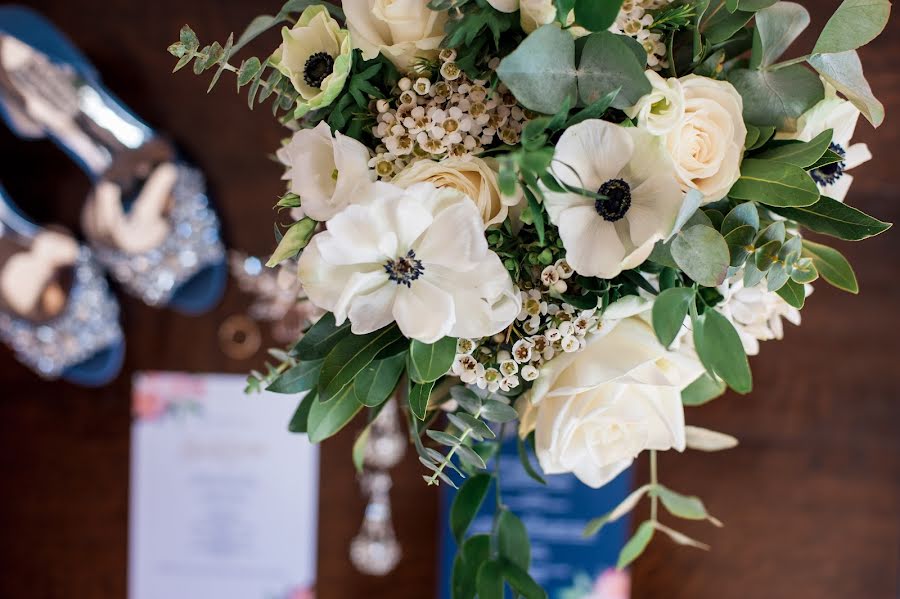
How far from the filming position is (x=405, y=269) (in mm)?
354

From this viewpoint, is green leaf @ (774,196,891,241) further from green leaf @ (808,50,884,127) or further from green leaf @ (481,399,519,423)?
green leaf @ (481,399,519,423)

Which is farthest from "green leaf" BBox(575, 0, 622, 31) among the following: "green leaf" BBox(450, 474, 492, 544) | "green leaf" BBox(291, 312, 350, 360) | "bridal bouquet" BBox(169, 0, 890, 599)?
"green leaf" BBox(450, 474, 492, 544)

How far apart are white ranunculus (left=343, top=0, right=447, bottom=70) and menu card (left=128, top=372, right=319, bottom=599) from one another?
27.1 inches

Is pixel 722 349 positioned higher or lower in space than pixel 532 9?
lower

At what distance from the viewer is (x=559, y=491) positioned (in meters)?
0.92

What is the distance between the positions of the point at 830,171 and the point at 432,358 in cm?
28

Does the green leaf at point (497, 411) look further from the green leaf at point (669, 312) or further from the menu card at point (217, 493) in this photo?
the menu card at point (217, 493)

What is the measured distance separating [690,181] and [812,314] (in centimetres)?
62

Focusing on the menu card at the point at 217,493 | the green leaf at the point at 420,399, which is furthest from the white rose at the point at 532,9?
the menu card at the point at 217,493

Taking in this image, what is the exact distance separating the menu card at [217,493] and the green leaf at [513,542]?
20.8 inches

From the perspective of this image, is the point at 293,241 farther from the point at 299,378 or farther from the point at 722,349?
the point at 722,349

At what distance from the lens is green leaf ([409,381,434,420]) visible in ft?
1.28

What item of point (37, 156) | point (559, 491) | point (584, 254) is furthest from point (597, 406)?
point (37, 156)

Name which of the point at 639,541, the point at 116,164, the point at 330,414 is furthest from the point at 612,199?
the point at 116,164
